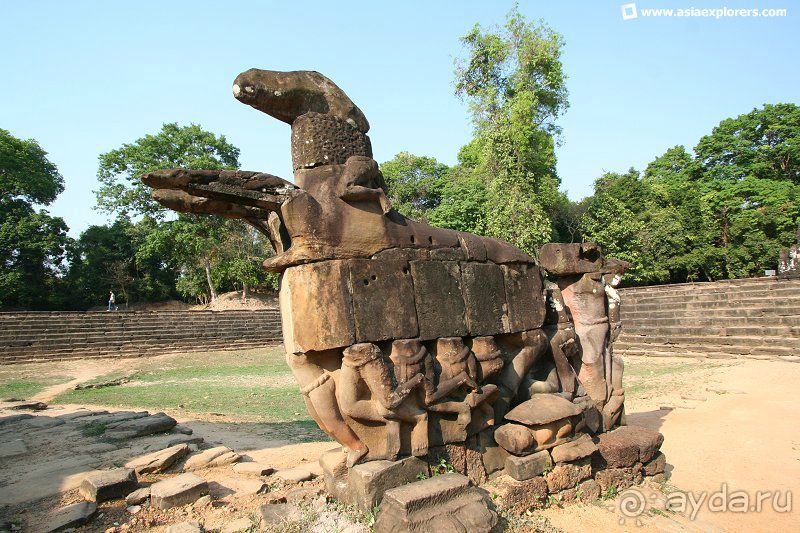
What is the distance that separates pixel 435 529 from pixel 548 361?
7.85 ft

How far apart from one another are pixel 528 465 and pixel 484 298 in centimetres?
145

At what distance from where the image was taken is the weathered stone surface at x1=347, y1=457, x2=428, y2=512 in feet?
11.0

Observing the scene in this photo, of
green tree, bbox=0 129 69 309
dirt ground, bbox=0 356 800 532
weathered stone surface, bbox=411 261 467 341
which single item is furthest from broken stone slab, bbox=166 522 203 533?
green tree, bbox=0 129 69 309

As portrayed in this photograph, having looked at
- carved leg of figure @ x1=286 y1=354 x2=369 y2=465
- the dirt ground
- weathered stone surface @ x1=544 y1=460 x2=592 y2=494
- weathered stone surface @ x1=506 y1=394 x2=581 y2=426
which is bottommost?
the dirt ground

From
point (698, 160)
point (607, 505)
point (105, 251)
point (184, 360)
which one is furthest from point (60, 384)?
point (698, 160)

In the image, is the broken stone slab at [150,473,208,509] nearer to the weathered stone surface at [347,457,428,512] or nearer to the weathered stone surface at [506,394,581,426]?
the weathered stone surface at [347,457,428,512]

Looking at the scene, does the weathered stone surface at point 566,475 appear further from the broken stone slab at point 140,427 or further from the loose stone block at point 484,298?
the broken stone slab at point 140,427

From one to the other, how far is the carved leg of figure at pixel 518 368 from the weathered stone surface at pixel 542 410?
0.34 feet

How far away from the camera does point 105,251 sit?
3122cm

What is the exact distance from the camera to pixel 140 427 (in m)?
6.36

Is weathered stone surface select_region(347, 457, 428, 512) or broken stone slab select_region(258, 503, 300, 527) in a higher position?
weathered stone surface select_region(347, 457, 428, 512)

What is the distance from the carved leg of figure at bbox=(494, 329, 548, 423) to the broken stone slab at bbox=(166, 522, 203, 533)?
2.51m

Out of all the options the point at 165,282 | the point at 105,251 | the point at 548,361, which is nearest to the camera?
the point at 548,361

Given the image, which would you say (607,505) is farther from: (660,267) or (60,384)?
(660,267)
